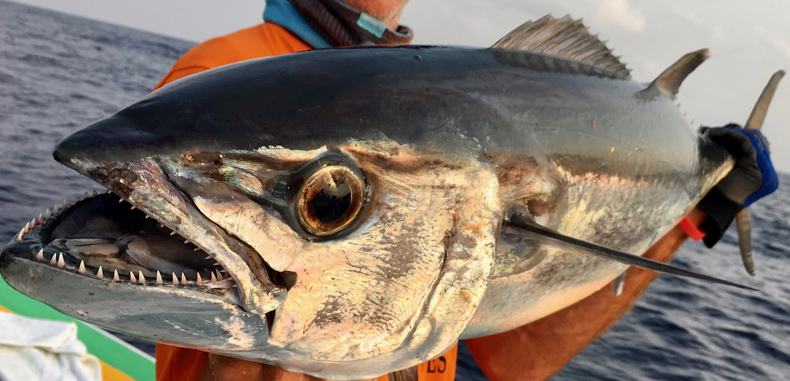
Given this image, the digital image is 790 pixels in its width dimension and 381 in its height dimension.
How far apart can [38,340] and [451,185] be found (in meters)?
3.30

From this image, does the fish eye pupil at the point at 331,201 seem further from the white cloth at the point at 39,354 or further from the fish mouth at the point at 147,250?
the white cloth at the point at 39,354

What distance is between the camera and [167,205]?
2.41 ft

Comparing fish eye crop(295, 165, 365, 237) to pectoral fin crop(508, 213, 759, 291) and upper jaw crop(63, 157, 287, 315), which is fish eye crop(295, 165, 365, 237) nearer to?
upper jaw crop(63, 157, 287, 315)

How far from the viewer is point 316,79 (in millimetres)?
929

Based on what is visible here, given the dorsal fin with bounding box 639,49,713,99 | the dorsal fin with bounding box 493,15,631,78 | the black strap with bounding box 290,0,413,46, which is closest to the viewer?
the dorsal fin with bounding box 493,15,631,78

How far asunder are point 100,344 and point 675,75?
412cm

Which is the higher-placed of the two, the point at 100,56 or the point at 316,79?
the point at 100,56

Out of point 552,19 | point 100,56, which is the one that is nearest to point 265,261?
point 552,19

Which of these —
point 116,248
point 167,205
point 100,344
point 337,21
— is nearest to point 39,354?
point 100,344

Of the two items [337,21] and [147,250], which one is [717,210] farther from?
[147,250]

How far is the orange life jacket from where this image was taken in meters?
1.42

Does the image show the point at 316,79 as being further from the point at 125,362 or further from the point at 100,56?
the point at 100,56

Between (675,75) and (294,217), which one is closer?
(294,217)

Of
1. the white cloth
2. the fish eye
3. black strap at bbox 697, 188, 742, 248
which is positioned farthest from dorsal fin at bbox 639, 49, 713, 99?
the white cloth
